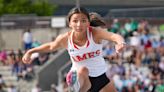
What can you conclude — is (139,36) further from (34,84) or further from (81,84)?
(81,84)

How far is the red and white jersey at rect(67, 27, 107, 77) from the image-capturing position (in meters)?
8.18

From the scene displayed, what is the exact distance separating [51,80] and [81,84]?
40.7ft

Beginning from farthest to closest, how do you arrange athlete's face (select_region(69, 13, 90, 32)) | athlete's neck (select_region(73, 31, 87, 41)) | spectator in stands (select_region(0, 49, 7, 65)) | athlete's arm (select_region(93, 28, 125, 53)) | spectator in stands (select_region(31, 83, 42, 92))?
spectator in stands (select_region(0, 49, 7, 65)), spectator in stands (select_region(31, 83, 42, 92)), athlete's neck (select_region(73, 31, 87, 41)), athlete's face (select_region(69, 13, 90, 32)), athlete's arm (select_region(93, 28, 125, 53))

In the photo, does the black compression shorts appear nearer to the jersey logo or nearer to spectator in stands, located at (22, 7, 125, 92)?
spectator in stands, located at (22, 7, 125, 92)

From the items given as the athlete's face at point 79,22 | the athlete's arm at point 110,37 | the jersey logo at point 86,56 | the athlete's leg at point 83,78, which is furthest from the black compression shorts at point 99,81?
the athlete's face at point 79,22

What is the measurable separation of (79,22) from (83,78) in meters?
0.72

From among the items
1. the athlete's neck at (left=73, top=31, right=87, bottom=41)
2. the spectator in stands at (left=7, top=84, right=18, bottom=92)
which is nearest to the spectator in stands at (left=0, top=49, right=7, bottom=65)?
the spectator in stands at (left=7, top=84, right=18, bottom=92)

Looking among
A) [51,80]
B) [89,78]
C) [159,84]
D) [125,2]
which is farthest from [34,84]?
[125,2]

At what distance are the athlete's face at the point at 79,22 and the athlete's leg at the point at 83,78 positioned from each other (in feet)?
1.70

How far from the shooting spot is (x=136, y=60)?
18.3 m

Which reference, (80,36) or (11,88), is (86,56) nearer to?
(80,36)

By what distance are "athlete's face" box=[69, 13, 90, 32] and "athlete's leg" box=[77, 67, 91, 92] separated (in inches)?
20.4

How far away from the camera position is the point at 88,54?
27.0 ft

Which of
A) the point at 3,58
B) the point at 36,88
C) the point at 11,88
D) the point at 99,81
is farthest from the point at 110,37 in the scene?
the point at 3,58
